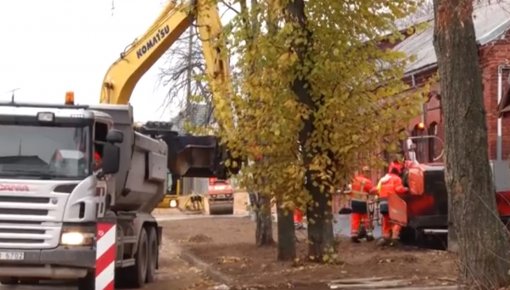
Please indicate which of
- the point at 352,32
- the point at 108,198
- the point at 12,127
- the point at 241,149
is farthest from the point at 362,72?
the point at 12,127

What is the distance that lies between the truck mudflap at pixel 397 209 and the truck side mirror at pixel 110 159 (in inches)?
288

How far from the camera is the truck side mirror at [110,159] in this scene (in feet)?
43.6

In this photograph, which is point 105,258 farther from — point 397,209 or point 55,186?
point 397,209

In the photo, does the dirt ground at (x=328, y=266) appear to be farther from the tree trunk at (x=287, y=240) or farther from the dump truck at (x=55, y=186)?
the dump truck at (x=55, y=186)

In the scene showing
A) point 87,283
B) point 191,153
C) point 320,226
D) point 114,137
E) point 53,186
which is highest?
point 191,153

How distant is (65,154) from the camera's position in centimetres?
1324

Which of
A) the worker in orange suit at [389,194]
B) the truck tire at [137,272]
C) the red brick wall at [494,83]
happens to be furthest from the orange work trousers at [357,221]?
the truck tire at [137,272]

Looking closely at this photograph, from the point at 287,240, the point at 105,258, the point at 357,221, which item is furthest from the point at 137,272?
the point at 357,221

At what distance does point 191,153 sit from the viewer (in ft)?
61.8

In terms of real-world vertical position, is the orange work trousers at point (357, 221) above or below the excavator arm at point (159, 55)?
below

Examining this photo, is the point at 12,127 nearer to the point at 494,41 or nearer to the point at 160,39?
the point at 160,39

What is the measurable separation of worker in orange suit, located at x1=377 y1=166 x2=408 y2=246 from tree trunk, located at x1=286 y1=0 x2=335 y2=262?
3.65 metres

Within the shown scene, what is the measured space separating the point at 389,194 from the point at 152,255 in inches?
202

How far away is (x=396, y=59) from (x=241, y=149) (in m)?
2.93
